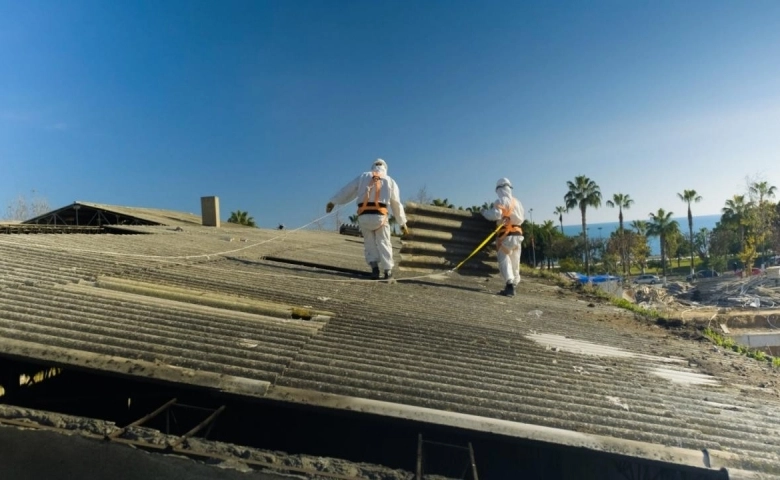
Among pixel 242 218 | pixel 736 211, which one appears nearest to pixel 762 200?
pixel 736 211

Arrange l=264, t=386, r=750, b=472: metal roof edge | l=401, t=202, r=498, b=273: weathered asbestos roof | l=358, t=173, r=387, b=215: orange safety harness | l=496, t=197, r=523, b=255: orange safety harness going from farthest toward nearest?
l=401, t=202, r=498, b=273: weathered asbestos roof < l=496, t=197, r=523, b=255: orange safety harness < l=358, t=173, r=387, b=215: orange safety harness < l=264, t=386, r=750, b=472: metal roof edge

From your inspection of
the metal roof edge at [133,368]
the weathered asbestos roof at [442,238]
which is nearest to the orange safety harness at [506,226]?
the weathered asbestos roof at [442,238]

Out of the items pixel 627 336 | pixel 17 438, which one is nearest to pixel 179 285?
pixel 17 438

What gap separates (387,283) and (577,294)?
387 cm

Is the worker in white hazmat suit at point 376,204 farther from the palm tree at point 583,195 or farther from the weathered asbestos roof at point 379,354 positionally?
the palm tree at point 583,195

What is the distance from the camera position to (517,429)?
222 centimetres

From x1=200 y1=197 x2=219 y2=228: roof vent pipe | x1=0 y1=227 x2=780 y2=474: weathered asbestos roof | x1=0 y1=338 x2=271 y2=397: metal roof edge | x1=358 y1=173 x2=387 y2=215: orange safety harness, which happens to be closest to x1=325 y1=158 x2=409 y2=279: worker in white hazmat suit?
x1=358 y1=173 x2=387 y2=215: orange safety harness

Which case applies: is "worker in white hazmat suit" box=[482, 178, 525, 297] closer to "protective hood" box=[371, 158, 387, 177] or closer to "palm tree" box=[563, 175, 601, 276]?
"protective hood" box=[371, 158, 387, 177]

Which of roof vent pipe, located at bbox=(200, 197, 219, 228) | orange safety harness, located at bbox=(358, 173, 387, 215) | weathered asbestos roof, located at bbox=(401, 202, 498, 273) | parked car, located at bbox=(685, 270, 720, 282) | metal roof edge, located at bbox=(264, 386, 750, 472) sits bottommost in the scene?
parked car, located at bbox=(685, 270, 720, 282)

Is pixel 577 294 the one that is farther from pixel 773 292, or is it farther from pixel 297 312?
pixel 773 292

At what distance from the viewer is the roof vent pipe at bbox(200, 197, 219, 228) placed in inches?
701

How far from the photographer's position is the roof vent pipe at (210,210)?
701 inches

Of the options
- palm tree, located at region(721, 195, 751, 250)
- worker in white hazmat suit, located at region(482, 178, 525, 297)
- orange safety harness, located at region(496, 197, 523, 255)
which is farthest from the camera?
palm tree, located at region(721, 195, 751, 250)

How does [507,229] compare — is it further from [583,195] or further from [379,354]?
[583,195]
